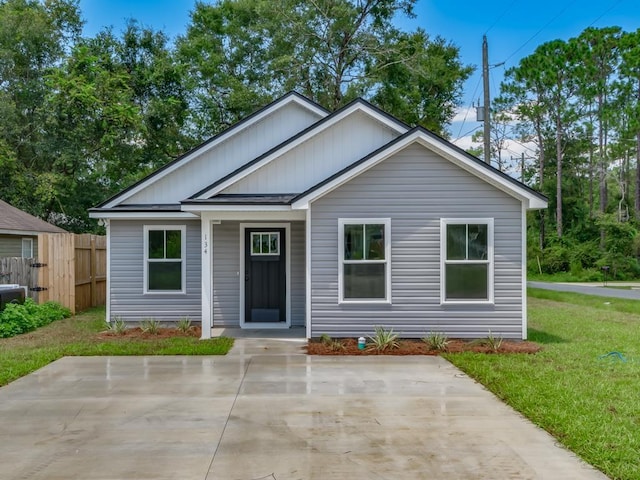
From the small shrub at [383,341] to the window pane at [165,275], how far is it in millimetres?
4788

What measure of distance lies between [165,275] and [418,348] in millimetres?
5875

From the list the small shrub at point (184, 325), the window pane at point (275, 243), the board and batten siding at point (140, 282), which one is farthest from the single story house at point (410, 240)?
the board and batten siding at point (140, 282)

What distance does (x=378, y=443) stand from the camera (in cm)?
476

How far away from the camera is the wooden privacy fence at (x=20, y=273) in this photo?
41.9 ft

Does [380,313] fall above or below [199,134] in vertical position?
below

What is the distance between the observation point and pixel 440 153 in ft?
31.4

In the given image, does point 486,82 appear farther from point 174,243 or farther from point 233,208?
point 174,243

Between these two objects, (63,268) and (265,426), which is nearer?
(265,426)

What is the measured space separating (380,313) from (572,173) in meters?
38.9

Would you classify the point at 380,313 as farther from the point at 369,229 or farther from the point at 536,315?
the point at 536,315

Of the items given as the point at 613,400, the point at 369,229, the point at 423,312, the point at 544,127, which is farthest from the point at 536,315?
the point at 544,127

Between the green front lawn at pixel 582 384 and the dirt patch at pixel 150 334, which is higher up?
the green front lawn at pixel 582 384

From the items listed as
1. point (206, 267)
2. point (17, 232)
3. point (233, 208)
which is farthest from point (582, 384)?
point (17, 232)

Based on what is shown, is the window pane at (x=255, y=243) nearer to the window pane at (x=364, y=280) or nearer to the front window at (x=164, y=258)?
the front window at (x=164, y=258)
